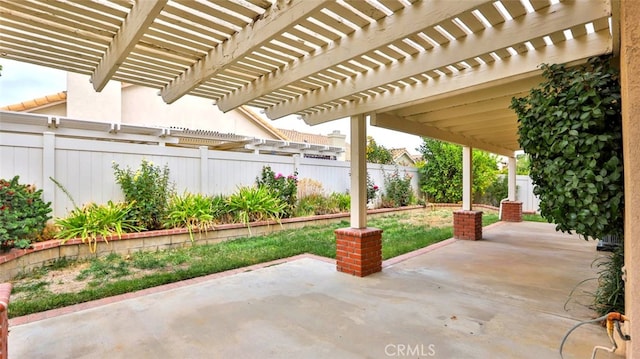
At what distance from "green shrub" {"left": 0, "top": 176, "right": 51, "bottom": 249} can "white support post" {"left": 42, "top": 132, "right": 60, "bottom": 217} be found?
274 mm

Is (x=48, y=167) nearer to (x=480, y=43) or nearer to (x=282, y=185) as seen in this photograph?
(x=282, y=185)

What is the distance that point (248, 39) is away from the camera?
2719mm

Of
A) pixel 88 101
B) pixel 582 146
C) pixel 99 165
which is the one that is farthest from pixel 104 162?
pixel 582 146

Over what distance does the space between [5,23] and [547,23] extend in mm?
4198

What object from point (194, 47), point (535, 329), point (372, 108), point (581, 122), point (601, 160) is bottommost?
point (535, 329)

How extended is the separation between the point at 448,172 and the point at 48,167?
13.6 meters

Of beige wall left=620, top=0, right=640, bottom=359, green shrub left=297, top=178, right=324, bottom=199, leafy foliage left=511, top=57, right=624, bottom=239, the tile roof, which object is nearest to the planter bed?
green shrub left=297, top=178, right=324, bottom=199

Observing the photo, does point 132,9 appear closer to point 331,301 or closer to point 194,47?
point 194,47

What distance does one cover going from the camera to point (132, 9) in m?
2.49

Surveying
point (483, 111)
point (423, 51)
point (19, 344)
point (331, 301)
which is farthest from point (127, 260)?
point (483, 111)

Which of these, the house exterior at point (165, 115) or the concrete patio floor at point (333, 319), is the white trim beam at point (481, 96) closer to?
the concrete patio floor at point (333, 319)

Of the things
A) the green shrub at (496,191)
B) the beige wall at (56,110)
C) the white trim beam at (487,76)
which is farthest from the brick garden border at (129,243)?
the green shrub at (496,191)

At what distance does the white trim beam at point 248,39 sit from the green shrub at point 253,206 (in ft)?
14.0

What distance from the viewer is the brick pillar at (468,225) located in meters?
7.60
